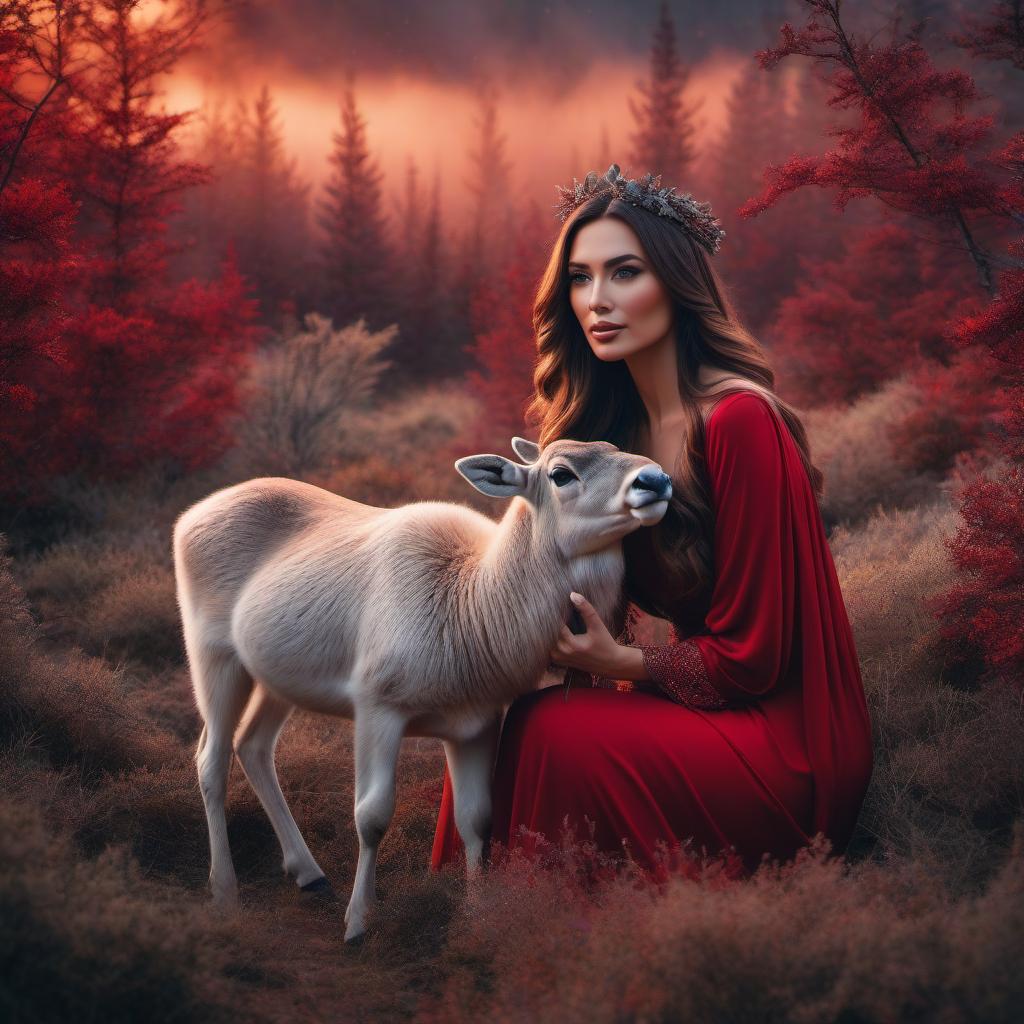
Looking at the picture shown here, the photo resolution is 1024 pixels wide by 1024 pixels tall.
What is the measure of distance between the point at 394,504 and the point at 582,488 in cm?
673

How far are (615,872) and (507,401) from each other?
10406 millimetres

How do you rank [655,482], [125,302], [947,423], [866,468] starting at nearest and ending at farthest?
[655,482] → [866,468] → [947,423] → [125,302]

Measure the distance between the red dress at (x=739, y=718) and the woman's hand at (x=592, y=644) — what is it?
11 centimetres

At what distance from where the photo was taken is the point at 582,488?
3061mm

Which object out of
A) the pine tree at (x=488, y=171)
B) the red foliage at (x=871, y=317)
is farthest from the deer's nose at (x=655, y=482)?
the pine tree at (x=488, y=171)

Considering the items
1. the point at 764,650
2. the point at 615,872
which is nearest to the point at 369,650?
the point at 615,872

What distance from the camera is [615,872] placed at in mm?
2877

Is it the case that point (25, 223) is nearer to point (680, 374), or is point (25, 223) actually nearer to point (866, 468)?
point (680, 374)

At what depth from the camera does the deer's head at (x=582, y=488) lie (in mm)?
2916

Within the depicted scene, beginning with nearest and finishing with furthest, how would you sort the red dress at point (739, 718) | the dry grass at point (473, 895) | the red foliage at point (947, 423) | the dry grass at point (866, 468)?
the dry grass at point (473, 895)
the red dress at point (739, 718)
the dry grass at point (866, 468)
the red foliage at point (947, 423)

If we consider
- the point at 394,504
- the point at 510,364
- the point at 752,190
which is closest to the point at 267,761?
the point at 394,504

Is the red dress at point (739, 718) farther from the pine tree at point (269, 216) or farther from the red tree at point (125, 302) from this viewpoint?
the pine tree at point (269, 216)

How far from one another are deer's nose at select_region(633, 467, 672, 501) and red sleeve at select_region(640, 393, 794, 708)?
34 centimetres

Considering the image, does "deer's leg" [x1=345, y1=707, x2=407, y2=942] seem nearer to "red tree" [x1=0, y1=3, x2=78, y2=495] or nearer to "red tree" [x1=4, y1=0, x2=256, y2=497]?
"red tree" [x1=0, y1=3, x2=78, y2=495]
